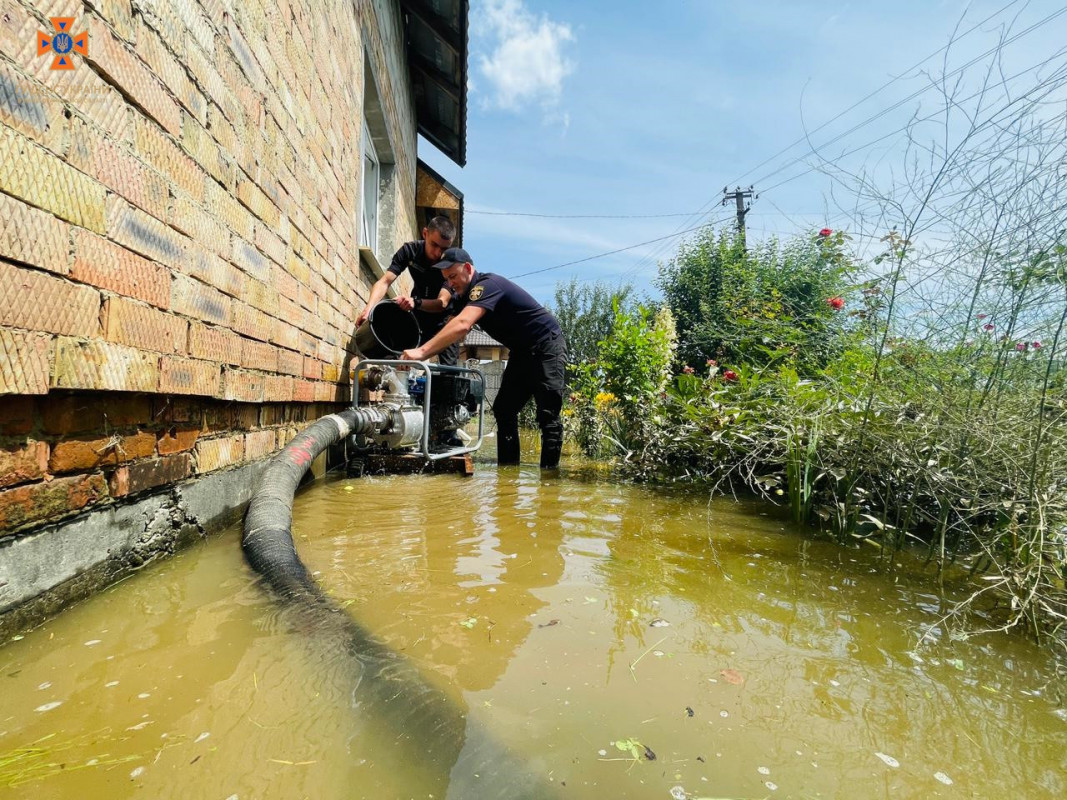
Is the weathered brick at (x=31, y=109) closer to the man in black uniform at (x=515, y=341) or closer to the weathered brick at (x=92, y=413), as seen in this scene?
the weathered brick at (x=92, y=413)

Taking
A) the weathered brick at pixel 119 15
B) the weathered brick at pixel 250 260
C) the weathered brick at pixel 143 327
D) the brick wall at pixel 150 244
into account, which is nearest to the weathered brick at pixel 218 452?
the brick wall at pixel 150 244

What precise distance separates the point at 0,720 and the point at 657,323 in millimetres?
7243

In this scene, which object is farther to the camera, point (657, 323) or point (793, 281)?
point (793, 281)

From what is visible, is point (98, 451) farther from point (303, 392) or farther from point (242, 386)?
point (303, 392)

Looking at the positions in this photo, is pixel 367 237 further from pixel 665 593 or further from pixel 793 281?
pixel 793 281

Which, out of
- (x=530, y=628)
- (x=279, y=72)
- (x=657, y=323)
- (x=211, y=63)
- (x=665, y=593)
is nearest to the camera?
(x=530, y=628)

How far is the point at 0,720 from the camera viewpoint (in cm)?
95

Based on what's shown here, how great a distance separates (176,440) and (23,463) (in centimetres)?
62

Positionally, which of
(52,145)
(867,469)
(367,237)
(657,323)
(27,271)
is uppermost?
(367,237)

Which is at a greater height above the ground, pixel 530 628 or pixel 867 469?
pixel 867 469

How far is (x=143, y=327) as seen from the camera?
157 cm

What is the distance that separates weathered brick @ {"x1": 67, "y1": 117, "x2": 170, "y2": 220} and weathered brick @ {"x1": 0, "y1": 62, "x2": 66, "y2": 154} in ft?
0.15

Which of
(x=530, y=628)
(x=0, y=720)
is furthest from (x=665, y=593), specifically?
(x=0, y=720)

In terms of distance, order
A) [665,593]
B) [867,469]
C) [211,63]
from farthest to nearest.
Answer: [867,469] → [211,63] → [665,593]
